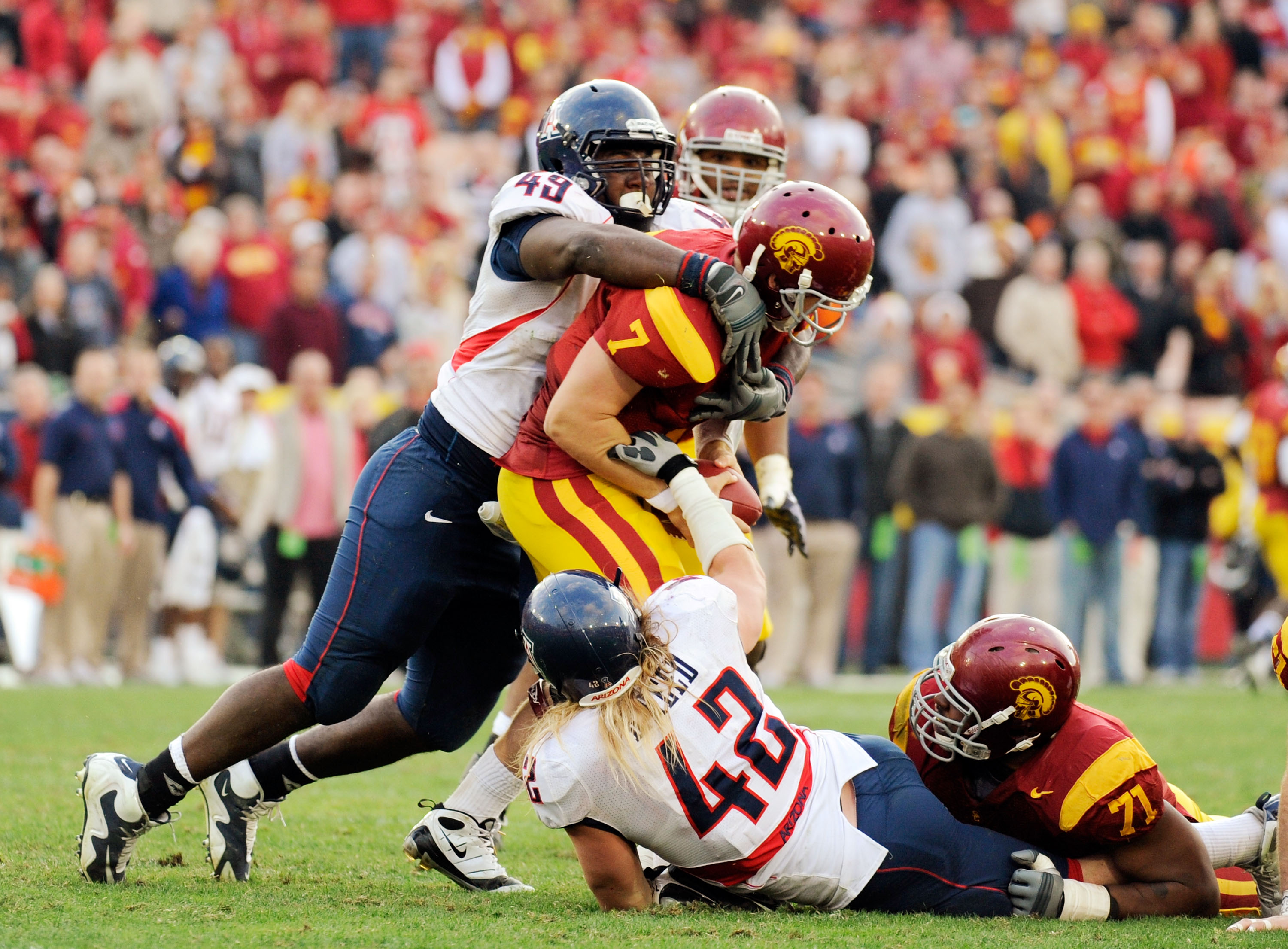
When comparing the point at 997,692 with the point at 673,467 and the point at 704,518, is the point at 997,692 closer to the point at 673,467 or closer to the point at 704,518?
the point at 704,518

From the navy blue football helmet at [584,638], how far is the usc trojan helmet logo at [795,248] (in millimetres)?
882

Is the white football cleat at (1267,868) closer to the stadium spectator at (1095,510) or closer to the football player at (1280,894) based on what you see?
the football player at (1280,894)

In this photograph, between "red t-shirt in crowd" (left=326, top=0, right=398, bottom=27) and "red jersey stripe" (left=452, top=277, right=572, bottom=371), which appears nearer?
"red jersey stripe" (left=452, top=277, right=572, bottom=371)

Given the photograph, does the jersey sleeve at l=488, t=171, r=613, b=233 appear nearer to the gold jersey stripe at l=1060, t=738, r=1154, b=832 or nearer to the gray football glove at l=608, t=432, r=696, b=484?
the gray football glove at l=608, t=432, r=696, b=484

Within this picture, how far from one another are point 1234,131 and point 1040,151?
2630 mm

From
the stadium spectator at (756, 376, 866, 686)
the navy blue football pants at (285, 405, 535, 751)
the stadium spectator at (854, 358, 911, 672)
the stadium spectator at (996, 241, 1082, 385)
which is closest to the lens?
the navy blue football pants at (285, 405, 535, 751)

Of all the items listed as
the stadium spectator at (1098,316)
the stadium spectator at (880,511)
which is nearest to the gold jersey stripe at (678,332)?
the stadium spectator at (880,511)

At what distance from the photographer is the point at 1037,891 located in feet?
12.2

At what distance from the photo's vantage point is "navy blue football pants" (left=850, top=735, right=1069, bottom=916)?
374 cm

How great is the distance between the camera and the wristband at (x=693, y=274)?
12.4 ft

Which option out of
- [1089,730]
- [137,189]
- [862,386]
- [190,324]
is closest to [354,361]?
[190,324]

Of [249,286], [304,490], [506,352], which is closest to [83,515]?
[304,490]

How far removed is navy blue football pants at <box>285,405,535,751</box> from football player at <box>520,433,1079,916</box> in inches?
18.3

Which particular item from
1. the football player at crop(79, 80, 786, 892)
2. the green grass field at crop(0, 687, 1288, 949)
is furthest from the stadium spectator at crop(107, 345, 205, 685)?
the football player at crop(79, 80, 786, 892)
